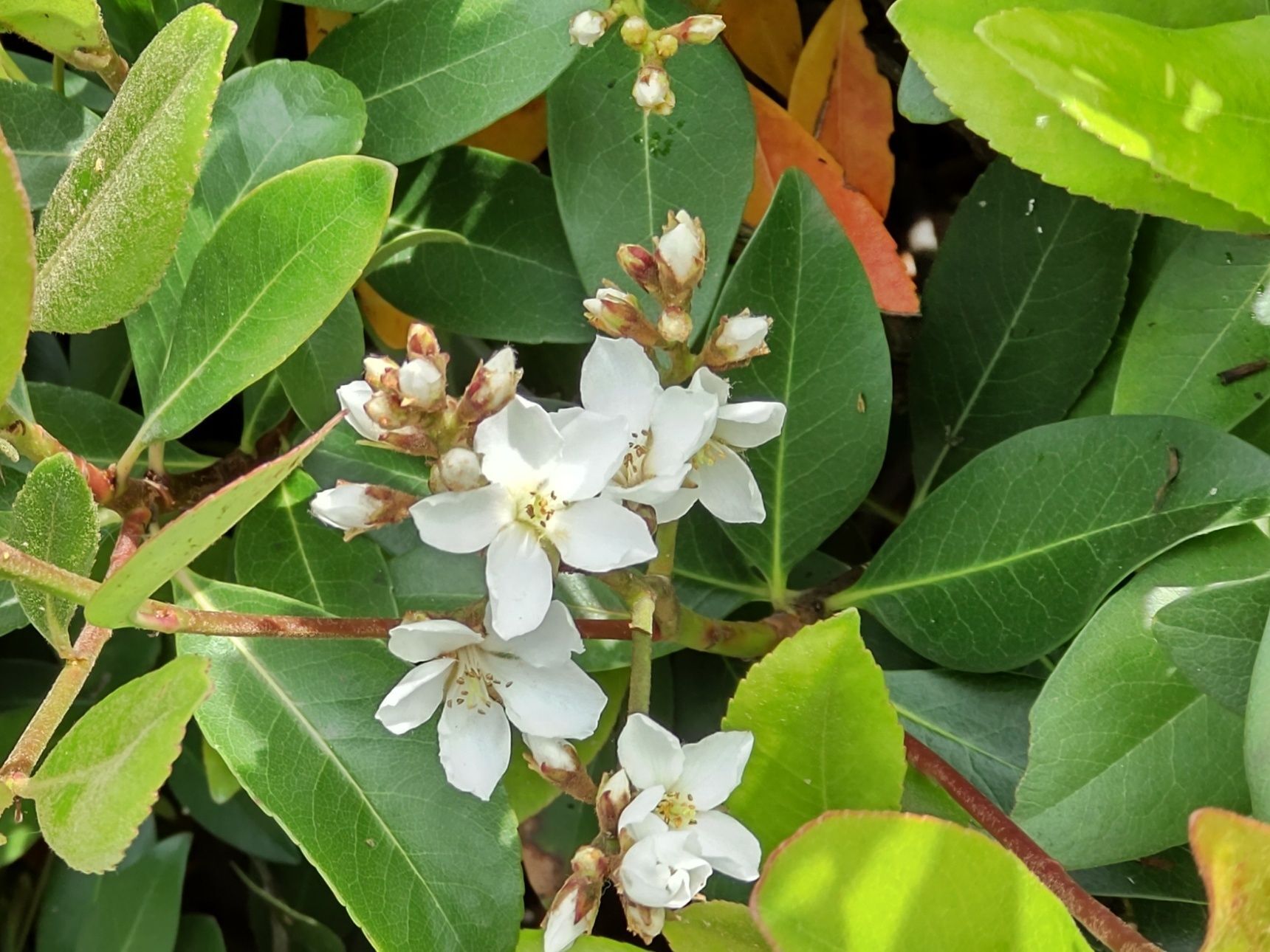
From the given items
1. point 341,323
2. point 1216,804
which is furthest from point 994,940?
point 341,323

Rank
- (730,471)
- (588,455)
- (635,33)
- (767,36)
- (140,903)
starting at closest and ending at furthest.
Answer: (588,455) → (730,471) → (635,33) → (767,36) → (140,903)

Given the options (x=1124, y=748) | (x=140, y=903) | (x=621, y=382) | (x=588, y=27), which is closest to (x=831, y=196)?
(x=588, y=27)

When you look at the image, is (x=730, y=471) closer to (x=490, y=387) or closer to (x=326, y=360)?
(x=490, y=387)

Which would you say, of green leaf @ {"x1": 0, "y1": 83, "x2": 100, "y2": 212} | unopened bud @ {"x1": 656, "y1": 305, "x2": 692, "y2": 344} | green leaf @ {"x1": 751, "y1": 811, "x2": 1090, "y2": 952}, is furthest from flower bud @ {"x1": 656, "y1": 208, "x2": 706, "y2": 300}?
green leaf @ {"x1": 0, "y1": 83, "x2": 100, "y2": 212}

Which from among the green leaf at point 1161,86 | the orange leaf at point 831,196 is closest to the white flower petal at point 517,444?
the green leaf at point 1161,86

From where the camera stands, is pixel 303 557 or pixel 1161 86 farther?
pixel 303 557

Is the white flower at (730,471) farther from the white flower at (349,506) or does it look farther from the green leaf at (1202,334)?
the green leaf at (1202,334)
